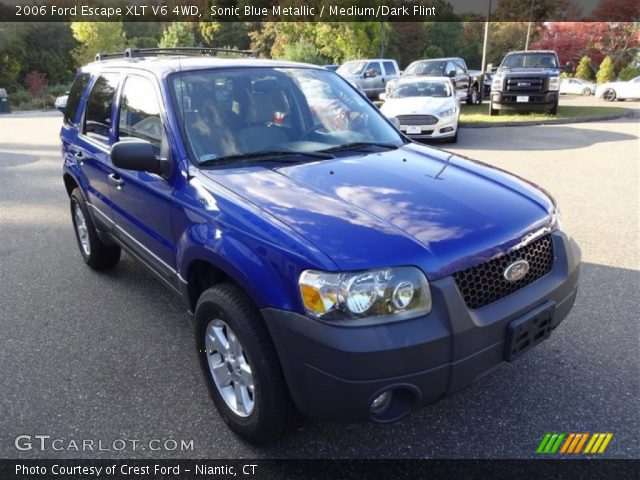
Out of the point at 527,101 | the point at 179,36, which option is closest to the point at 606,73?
the point at 527,101

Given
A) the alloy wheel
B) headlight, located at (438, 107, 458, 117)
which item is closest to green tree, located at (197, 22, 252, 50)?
headlight, located at (438, 107, 458, 117)

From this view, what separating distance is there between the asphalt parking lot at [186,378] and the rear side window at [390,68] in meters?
17.7

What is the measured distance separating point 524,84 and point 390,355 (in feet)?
48.9

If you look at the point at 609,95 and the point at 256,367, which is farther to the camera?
the point at 609,95

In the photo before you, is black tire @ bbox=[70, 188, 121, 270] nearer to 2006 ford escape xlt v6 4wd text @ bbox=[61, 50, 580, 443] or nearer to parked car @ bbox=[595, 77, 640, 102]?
2006 ford escape xlt v6 4wd text @ bbox=[61, 50, 580, 443]

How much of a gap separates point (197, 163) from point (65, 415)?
5.14ft

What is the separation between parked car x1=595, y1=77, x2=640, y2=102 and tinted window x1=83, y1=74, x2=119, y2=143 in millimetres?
28759

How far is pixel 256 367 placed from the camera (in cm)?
223

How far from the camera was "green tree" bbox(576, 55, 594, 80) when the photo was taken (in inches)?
1692

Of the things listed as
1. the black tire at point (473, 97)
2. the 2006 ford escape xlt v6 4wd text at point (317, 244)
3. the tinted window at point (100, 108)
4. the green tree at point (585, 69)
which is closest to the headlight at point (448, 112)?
the 2006 ford escape xlt v6 4wd text at point (317, 244)

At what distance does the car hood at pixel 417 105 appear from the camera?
1148 cm

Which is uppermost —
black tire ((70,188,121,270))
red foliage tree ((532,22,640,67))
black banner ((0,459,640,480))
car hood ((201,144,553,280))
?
red foliage tree ((532,22,640,67))

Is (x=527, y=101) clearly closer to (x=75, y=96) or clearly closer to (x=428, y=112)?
(x=428, y=112)

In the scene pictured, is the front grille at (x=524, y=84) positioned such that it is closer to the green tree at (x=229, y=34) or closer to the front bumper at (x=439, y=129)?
the front bumper at (x=439, y=129)
